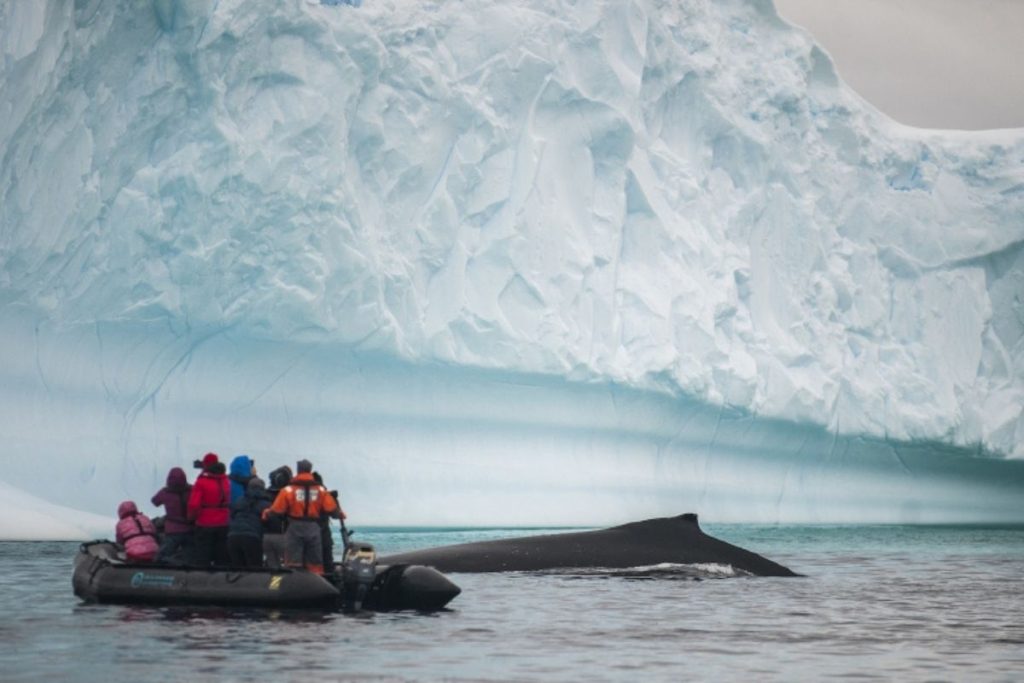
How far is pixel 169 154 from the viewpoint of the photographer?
31.6m

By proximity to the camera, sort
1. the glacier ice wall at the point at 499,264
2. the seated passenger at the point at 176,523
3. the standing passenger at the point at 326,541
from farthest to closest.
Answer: the glacier ice wall at the point at 499,264, the seated passenger at the point at 176,523, the standing passenger at the point at 326,541

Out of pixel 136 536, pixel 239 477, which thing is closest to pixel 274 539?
pixel 239 477

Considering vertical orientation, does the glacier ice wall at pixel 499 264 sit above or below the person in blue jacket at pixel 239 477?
above

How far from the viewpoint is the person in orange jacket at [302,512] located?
15836mm

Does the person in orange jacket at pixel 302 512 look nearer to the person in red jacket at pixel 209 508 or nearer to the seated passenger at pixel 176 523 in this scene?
the person in red jacket at pixel 209 508

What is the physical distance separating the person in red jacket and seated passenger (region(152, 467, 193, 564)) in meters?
0.14

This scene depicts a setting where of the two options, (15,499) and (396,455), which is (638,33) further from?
(15,499)

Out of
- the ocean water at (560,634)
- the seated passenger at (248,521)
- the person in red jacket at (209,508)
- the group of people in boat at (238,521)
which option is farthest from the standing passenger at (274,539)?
the ocean water at (560,634)

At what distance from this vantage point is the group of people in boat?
1588 centimetres

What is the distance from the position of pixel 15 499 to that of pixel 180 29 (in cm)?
979

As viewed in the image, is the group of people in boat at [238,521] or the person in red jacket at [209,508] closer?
the group of people in boat at [238,521]

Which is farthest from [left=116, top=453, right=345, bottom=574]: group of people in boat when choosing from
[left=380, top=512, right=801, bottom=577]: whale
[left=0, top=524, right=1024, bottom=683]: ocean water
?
[left=380, top=512, right=801, bottom=577]: whale

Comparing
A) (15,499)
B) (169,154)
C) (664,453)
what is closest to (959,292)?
(664,453)

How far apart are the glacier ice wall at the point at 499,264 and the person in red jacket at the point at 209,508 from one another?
580 inches
